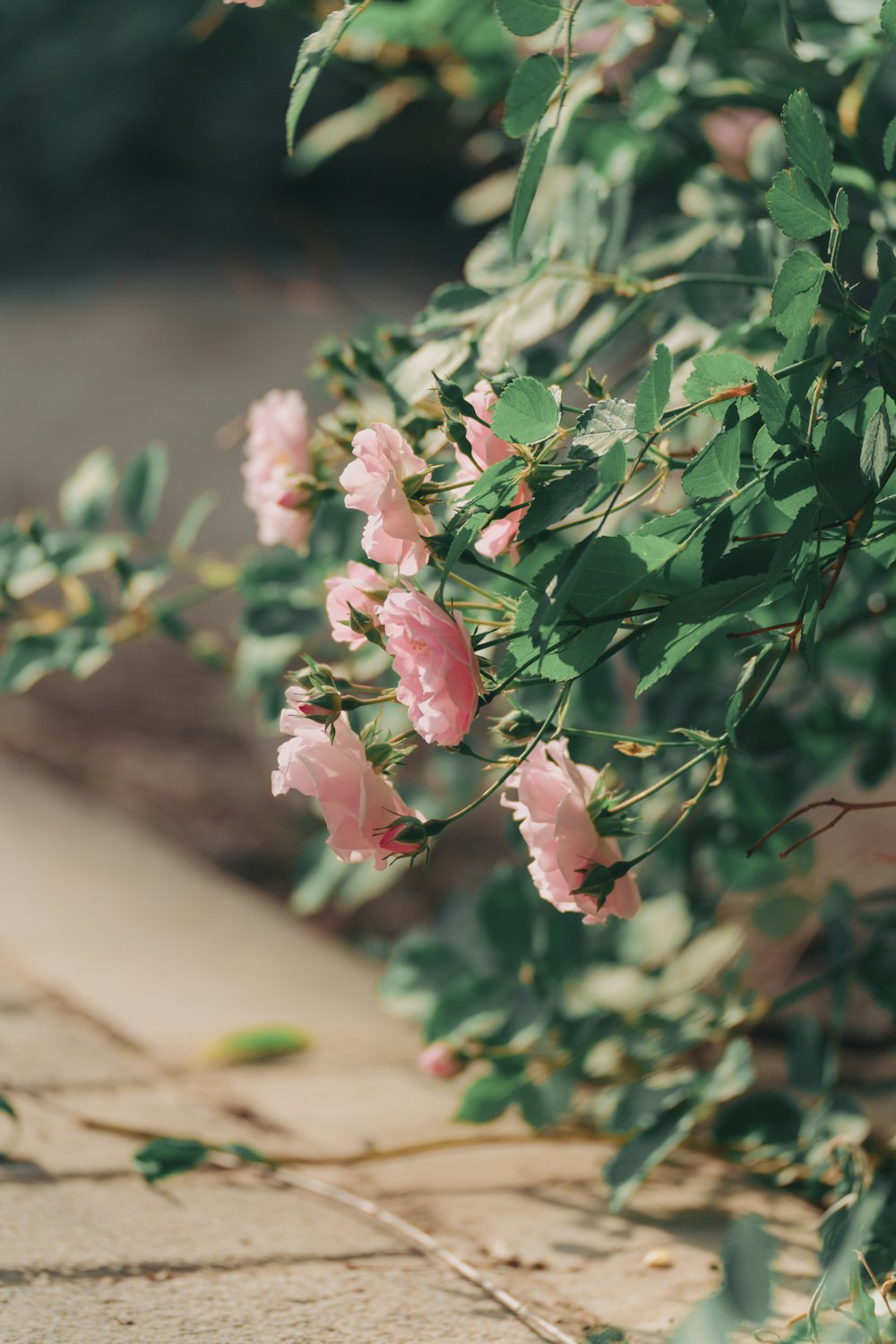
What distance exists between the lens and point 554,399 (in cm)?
51

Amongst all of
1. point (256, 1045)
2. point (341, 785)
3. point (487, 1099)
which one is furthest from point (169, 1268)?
point (256, 1045)

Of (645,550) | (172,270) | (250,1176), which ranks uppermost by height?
(645,550)

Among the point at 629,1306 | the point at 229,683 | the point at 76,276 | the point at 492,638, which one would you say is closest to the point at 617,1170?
the point at 629,1306

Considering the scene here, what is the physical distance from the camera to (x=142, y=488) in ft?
3.57

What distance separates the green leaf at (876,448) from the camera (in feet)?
1.74

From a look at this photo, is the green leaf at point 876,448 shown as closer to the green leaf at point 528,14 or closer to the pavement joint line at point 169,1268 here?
the green leaf at point 528,14

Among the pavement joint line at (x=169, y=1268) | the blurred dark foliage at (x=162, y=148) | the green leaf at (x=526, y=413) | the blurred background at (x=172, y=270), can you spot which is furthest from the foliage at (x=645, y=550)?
the blurred dark foliage at (x=162, y=148)

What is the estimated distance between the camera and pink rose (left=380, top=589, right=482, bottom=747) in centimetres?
50

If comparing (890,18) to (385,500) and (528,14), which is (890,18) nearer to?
(528,14)

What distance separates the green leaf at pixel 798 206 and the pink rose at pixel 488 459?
0.14m

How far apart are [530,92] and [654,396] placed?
8.0 inches

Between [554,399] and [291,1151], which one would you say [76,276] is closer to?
[291,1151]

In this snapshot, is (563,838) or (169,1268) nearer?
(563,838)

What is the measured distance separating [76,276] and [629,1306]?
3.07 metres
